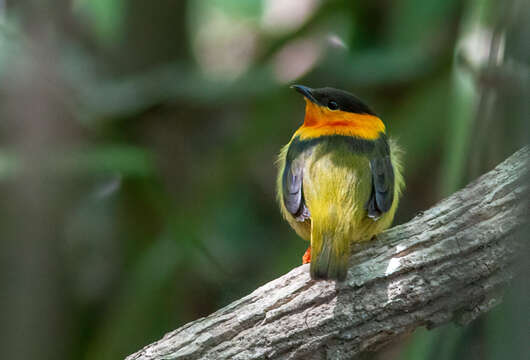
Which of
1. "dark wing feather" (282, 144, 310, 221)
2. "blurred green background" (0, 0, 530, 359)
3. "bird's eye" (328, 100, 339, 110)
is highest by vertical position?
"bird's eye" (328, 100, 339, 110)

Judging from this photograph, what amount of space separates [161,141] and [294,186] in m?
3.29

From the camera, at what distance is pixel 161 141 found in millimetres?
6223

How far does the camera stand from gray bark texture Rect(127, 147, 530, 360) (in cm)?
232

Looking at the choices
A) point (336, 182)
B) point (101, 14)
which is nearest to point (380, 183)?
point (336, 182)

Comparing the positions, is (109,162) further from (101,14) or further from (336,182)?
(101,14)

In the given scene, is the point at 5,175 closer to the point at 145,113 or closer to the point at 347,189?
the point at 145,113

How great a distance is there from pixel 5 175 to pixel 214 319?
9.62 ft

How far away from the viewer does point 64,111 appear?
526 cm

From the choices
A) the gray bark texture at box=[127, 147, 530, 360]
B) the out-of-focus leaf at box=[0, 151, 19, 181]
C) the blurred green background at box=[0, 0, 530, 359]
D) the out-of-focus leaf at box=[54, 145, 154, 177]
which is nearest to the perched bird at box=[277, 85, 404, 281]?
the gray bark texture at box=[127, 147, 530, 360]

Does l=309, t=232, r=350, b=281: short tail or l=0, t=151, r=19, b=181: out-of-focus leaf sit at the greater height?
l=309, t=232, r=350, b=281: short tail

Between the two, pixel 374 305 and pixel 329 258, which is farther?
pixel 329 258

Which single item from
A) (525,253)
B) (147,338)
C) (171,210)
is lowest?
(147,338)

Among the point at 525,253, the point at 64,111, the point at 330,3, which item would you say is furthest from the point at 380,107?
the point at 525,253

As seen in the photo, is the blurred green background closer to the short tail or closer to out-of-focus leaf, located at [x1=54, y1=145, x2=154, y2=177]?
out-of-focus leaf, located at [x1=54, y1=145, x2=154, y2=177]
